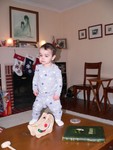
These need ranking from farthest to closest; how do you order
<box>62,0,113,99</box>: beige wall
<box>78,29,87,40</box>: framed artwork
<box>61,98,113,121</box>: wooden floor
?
<box>78,29,87,40</box>: framed artwork → <box>62,0,113,99</box>: beige wall → <box>61,98,113,121</box>: wooden floor

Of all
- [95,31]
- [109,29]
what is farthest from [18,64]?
[109,29]

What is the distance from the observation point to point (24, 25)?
3.75 metres

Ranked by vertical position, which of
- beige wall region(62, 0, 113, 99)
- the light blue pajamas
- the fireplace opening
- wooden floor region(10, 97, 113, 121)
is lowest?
wooden floor region(10, 97, 113, 121)

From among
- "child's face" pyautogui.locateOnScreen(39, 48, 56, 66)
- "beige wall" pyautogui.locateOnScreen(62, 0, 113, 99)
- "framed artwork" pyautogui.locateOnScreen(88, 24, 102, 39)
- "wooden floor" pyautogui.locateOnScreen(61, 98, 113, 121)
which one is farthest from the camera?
"framed artwork" pyautogui.locateOnScreen(88, 24, 102, 39)

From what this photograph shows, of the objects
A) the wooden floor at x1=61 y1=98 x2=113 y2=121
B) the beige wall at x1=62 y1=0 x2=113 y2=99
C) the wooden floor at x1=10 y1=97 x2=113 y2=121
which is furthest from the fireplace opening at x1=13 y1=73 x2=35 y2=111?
the beige wall at x1=62 y1=0 x2=113 y2=99

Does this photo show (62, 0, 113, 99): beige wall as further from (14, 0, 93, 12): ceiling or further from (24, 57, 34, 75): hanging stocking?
(24, 57, 34, 75): hanging stocking

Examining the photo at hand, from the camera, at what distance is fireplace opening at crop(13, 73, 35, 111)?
11.4ft

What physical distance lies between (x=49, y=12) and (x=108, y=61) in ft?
5.97

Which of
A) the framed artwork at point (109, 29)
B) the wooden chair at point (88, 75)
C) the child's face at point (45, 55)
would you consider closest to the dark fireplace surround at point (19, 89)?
the wooden chair at point (88, 75)

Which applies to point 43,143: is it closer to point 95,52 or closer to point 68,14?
point 95,52

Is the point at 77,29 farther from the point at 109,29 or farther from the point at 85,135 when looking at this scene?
the point at 85,135

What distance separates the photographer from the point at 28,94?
3.73 m

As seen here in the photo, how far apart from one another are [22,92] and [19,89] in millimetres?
102

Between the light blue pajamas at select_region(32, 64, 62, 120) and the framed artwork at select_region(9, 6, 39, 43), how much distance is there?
256 centimetres
